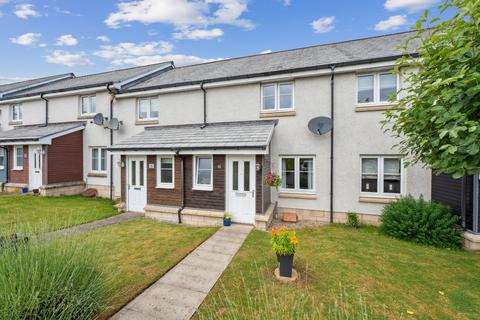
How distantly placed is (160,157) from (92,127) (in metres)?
8.37

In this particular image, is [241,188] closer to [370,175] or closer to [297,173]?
[297,173]

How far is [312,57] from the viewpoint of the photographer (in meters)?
12.3

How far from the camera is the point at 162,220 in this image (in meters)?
10.5

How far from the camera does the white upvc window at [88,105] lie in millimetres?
15855

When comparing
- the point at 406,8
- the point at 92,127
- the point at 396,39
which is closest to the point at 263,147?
the point at 406,8

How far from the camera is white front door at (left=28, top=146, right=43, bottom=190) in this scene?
599 inches

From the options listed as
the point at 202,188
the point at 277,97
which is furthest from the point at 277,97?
the point at 202,188

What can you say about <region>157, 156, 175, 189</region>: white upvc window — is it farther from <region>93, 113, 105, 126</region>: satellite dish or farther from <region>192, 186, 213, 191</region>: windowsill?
<region>93, 113, 105, 126</region>: satellite dish

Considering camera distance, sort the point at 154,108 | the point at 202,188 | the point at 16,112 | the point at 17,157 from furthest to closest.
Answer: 1. the point at 16,112
2. the point at 17,157
3. the point at 154,108
4. the point at 202,188

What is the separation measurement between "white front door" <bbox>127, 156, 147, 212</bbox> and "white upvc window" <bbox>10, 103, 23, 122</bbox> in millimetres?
14927

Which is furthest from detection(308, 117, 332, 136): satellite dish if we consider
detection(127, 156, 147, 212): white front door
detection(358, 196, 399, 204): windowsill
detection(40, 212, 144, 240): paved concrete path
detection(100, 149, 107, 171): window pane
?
detection(100, 149, 107, 171): window pane

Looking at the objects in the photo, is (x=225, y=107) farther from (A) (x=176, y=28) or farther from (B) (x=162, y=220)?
(A) (x=176, y=28)

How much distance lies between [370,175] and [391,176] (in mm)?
780

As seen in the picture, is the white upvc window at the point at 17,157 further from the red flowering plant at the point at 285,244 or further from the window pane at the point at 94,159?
the red flowering plant at the point at 285,244
